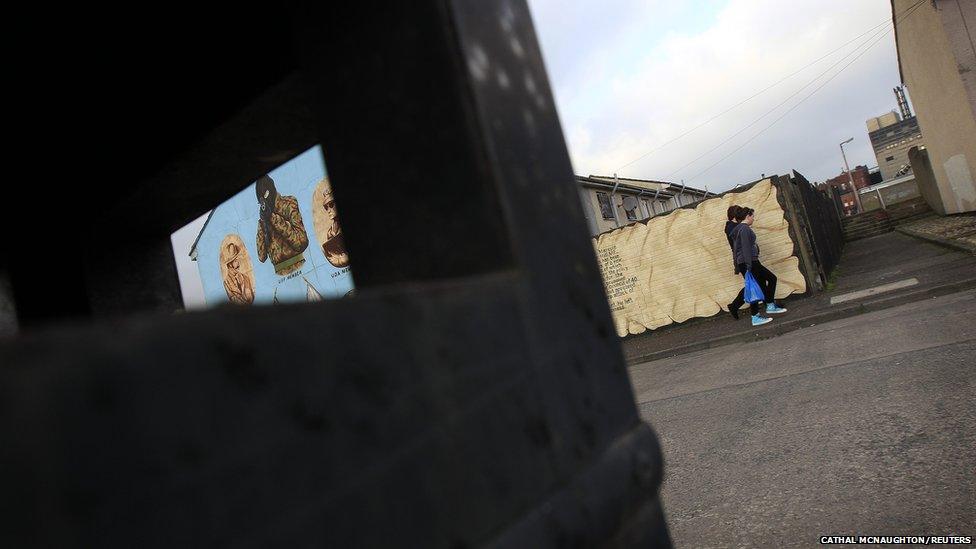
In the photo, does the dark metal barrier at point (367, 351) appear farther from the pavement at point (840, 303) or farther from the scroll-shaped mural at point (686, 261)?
the scroll-shaped mural at point (686, 261)

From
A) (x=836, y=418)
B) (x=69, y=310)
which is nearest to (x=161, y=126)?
(x=69, y=310)

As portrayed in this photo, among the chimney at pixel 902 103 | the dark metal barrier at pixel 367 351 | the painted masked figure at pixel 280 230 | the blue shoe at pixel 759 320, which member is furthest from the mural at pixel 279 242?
the chimney at pixel 902 103

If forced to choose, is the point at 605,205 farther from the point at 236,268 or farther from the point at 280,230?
the point at 236,268

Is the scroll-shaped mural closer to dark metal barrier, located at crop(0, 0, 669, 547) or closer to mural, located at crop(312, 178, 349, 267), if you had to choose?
dark metal barrier, located at crop(0, 0, 669, 547)

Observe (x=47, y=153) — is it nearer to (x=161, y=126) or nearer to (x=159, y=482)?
(x=161, y=126)

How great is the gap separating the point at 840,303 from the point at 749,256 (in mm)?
1272

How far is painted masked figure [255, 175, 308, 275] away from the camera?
19.5 metres

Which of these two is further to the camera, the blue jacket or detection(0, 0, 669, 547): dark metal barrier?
the blue jacket

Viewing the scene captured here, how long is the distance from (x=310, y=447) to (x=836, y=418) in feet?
12.8

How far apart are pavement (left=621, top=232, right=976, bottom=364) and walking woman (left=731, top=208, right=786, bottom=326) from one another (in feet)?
0.68

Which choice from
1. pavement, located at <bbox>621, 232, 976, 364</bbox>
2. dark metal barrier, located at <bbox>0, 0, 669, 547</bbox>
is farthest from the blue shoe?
dark metal barrier, located at <bbox>0, 0, 669, 547</bbox>

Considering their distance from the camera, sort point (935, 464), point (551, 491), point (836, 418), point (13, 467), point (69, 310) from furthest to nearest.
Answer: point (836, 418), point (935, 464), point (69, 310), point (551, 491), point (13, 467)

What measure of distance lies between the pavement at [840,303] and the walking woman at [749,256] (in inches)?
8.2

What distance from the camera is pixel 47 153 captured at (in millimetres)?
1246
